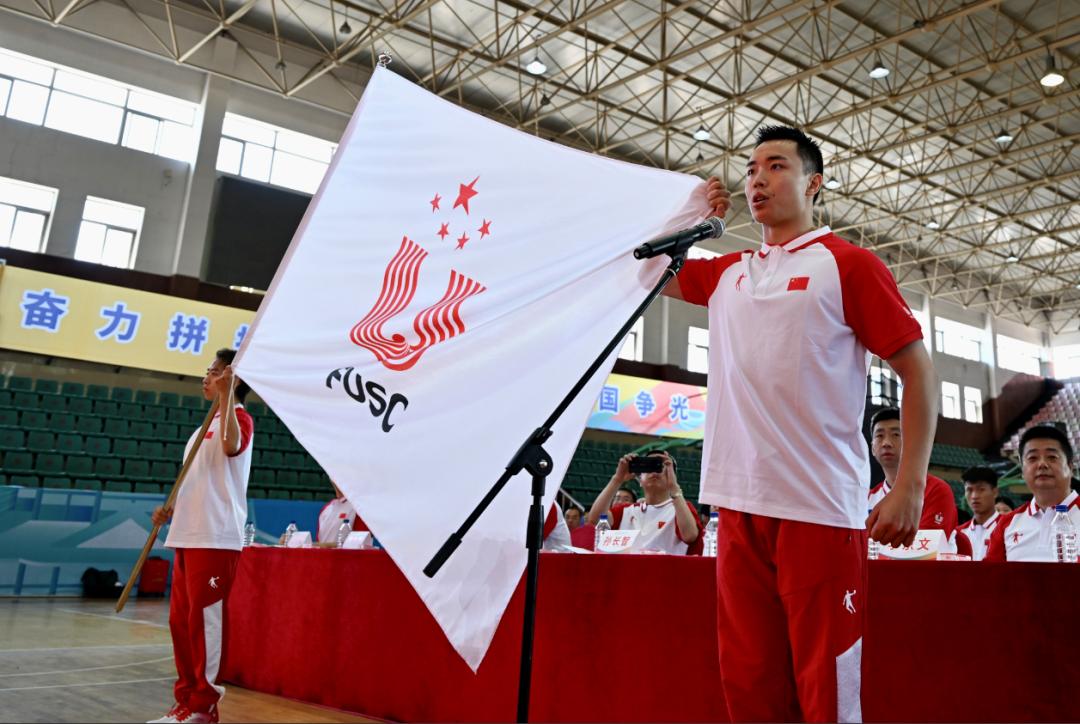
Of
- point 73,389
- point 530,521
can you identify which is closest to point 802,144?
point 530,521

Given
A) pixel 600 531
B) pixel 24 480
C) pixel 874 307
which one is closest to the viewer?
pixel 874 307

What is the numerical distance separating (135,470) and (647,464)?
294 inches

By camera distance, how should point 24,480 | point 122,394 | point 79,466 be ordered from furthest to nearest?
1. point 122,394
2. point 79,466
3. point 24,480

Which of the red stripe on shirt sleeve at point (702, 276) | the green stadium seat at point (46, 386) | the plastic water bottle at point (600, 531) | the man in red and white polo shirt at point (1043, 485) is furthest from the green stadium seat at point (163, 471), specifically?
the red stripe on shirt sleeve at point (702, 276)

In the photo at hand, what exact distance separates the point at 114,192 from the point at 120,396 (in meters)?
2.88

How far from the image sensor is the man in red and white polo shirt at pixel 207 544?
2.89 metres

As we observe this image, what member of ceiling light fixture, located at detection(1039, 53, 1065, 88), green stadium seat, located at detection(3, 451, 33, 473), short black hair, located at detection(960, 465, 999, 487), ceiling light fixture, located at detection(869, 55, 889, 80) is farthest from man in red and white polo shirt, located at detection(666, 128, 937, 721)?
ceiling light fixture, located at detection(1039, 53, 1065, 88)

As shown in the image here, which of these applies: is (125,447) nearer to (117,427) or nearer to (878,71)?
(117,427)

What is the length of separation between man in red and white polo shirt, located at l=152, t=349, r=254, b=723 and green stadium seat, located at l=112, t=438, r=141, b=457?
7.22 metres

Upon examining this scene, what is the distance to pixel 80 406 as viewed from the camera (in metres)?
9.62

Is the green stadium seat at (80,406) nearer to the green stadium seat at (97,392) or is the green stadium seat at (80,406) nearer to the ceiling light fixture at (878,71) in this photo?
the green stadium seat at (97,392)

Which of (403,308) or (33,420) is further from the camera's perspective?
(33,420)

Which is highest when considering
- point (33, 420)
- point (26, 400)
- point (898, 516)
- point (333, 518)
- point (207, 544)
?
point (26, 400)

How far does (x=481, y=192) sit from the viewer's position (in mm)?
2139
